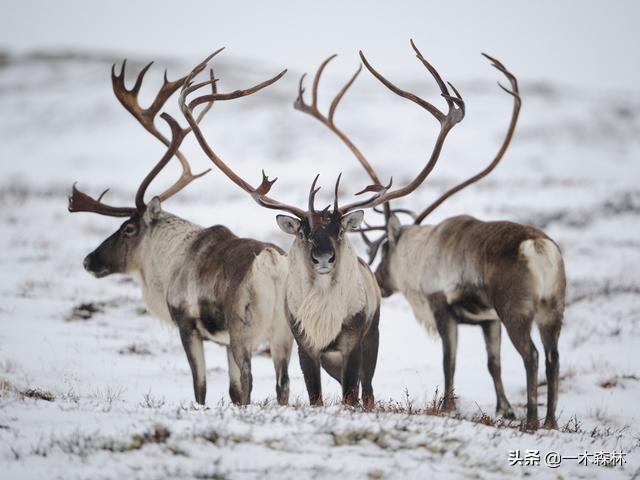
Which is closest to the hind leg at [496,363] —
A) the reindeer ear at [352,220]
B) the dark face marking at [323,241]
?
the reindeer ear at [352,220]

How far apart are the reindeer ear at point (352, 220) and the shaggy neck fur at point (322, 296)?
113 millimetres

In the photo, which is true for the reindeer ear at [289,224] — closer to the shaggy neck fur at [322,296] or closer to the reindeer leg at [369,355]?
the shaggy neck fur at [322,296]

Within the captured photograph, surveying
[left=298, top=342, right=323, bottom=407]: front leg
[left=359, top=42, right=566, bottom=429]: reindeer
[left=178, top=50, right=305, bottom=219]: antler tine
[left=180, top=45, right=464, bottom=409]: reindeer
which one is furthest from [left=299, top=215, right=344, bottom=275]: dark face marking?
[left=359, top=42, right=566, bottom=429]: reindeer

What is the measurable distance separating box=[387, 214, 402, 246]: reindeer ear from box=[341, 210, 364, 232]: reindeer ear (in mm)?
2682

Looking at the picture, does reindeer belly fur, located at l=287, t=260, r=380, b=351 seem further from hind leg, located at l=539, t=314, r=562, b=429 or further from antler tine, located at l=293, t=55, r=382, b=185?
antler tine, located at l=293, t=55, r=382, b=185

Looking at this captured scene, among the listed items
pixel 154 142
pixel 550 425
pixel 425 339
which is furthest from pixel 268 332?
pixel 154 142

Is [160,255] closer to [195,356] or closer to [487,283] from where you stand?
[195,356]

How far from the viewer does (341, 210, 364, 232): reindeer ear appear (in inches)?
220

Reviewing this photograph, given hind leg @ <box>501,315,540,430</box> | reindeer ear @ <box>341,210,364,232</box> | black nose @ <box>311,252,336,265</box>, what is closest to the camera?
black nose @ <box>311,252,336,265</box>

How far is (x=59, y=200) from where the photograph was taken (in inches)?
713

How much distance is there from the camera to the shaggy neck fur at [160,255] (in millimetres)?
6945

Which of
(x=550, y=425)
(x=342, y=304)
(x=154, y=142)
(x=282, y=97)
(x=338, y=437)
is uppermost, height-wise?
(x=282, y=97)

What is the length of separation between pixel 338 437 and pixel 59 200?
51.2 ft

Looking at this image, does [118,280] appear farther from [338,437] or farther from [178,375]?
[338,437]
